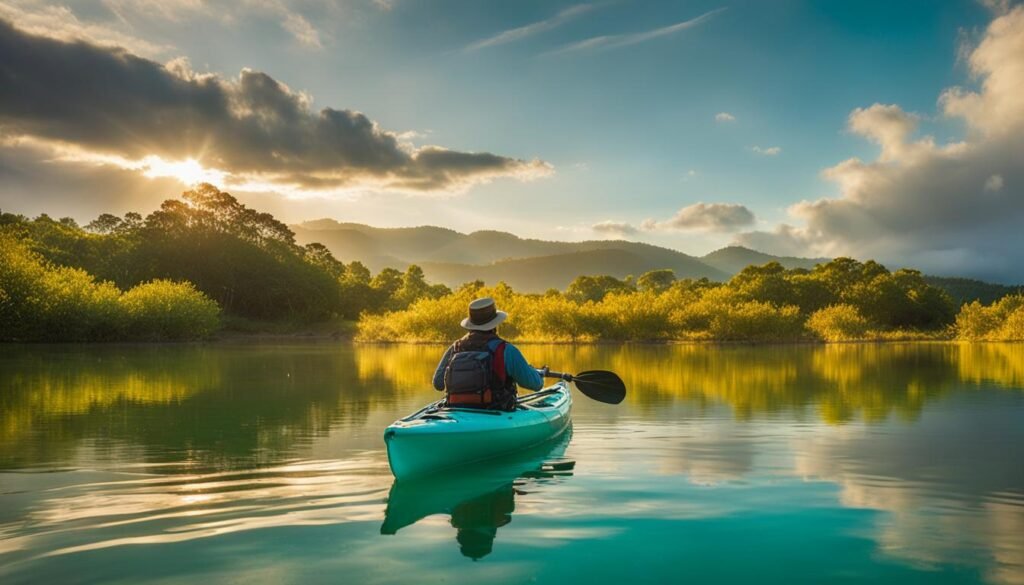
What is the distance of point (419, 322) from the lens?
41.8m

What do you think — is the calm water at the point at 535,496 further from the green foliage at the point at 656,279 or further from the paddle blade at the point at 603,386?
the green foliage at the point at 656,279

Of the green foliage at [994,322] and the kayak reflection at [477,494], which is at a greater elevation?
the green foliage at [994,322]

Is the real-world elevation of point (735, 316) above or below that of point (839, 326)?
above

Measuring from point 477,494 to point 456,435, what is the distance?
77 cm

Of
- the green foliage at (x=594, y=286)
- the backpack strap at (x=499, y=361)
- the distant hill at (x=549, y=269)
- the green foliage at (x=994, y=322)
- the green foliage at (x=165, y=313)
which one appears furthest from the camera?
the distant hill at (x=549, y=269)

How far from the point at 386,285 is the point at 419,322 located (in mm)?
21974

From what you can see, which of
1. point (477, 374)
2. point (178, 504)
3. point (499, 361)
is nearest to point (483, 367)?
point (477, 374)

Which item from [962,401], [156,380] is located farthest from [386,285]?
[962,401]

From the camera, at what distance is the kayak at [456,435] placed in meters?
6.80

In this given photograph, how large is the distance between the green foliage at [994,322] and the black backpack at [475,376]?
42109 millimetres

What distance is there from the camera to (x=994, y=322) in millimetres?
42812

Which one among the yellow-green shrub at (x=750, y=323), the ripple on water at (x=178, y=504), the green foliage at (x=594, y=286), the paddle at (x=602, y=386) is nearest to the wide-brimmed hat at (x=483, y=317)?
the ripple on water at (x=178, y=504)

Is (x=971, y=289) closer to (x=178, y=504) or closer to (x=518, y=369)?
(x=518, y=369)

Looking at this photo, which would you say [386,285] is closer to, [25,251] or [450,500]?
[25,251]
